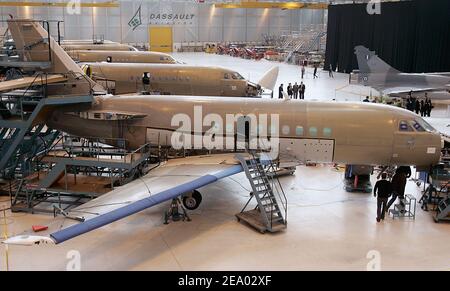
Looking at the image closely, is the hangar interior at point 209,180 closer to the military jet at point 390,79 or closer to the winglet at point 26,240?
the winglet at point 26,240

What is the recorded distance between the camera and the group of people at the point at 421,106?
36.1 m

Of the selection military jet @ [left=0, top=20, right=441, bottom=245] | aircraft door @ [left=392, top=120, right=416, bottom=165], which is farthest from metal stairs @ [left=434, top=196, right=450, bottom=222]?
aircraft door @ [left=392, top=120, right=416, bottom=165]

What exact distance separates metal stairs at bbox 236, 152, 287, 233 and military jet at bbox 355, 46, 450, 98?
85.8 ft

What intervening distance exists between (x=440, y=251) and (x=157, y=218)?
938 centimetres

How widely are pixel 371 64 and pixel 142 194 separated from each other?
107ft

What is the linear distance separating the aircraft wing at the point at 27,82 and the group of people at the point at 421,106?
26695 mm

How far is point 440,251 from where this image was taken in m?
14.9

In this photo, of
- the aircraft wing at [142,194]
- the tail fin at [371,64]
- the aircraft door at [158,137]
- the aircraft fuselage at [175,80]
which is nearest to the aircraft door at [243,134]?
Result: the aircraft wing at [142,194]

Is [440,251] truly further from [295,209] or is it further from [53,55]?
[53,55]

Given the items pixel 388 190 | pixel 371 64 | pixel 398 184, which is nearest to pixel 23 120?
pixel 388 190

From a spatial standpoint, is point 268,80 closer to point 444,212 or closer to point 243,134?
point 243,134

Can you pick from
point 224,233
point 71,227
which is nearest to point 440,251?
point 224,233

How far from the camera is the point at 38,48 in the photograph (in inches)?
834

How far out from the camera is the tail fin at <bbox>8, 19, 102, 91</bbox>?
2086 centimetres
